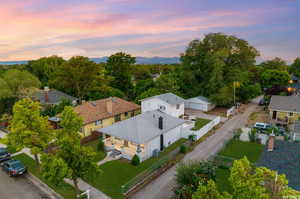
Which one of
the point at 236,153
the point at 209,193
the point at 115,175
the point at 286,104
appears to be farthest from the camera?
the point at 286,104

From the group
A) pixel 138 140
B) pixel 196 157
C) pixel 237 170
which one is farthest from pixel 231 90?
pixel 237 170

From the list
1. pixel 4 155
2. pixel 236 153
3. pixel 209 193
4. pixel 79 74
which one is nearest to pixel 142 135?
pixel 236 153

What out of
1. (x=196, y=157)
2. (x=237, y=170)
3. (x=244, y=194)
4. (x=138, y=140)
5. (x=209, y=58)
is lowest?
(x=196, y=157)

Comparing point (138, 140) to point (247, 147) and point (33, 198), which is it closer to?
point (33, 198)

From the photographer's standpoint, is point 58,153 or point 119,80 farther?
point 119,80

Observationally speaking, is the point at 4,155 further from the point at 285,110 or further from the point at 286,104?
the point at 286,104

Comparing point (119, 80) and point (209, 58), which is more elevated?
point (209, 58)

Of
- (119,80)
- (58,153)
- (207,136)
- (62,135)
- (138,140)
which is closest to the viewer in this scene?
(58,153)

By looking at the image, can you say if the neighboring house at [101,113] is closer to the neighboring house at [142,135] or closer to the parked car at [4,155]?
the neighboring house at [142,135]
